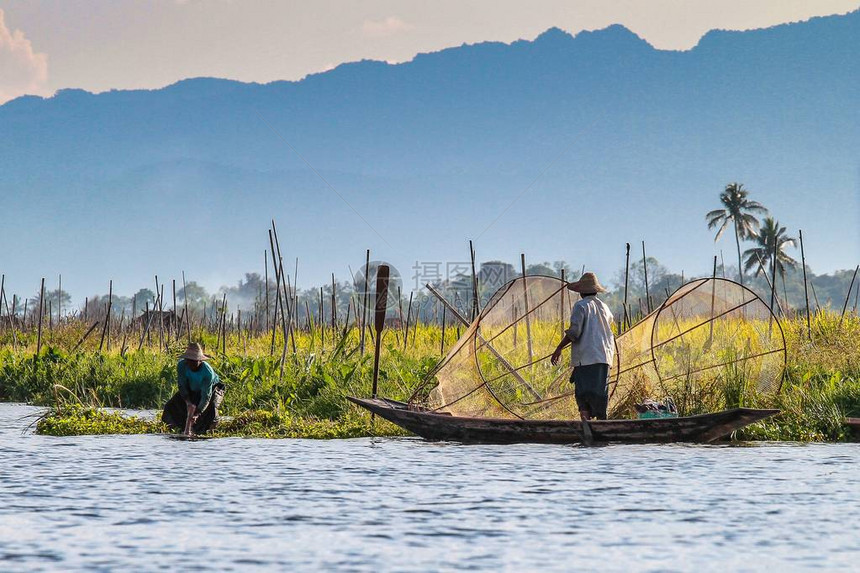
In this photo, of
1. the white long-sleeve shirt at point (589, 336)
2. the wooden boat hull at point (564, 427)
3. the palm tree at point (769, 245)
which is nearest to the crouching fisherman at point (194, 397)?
the wooden boat hull at point (564, 427)

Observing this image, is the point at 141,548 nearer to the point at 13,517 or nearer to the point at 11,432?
the point at 13,517

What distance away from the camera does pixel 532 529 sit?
6324mm

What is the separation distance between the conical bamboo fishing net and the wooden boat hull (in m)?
0.49

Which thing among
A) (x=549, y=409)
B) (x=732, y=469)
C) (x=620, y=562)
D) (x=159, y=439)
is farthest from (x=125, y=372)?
(x=620, y=562)

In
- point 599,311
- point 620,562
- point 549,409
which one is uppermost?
point 599,311

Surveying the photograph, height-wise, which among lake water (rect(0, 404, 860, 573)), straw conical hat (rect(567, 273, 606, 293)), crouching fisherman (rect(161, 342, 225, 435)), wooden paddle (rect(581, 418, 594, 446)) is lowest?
lake water (rect(0, 404, 860, 573))

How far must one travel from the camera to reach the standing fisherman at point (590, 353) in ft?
33.1

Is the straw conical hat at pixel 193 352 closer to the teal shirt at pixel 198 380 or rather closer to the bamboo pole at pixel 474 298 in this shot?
the teal shirt at pixel 198 380

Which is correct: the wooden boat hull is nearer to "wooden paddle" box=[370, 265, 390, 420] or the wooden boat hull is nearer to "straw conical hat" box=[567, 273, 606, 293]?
"wooden paddle" box=[370, 265, 390, 420]

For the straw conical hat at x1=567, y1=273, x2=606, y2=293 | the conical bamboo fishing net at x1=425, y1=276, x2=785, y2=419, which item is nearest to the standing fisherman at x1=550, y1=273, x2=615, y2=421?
the straw conical hat at x1=567, y1=273, x2=606, y2=293

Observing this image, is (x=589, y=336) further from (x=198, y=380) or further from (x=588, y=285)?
→ (x=198, y=380)

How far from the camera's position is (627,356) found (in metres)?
11.2

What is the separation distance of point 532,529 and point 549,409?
16.5 ft

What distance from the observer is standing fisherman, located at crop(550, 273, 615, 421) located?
1010 centimetres
